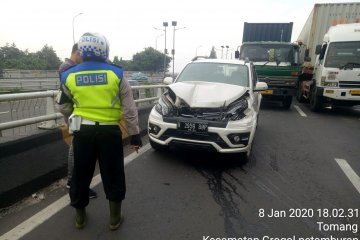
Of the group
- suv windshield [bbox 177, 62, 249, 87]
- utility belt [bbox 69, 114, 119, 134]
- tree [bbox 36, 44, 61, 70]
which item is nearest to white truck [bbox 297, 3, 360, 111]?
suv windshield [bbox 177, 62, 249, 87]

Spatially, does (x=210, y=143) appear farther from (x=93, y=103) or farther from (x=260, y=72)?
(x=260, y=72)

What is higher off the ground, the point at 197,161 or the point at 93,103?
the point at 93,103

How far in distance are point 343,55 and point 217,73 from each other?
6.35 meters

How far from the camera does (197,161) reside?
5.23 meters

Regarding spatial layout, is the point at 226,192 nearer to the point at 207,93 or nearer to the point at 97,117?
the point at 207,93

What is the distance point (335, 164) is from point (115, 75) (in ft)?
14.3

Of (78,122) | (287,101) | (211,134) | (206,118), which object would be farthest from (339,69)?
(78,122)

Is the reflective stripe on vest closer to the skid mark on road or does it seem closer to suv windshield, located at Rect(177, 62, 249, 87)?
the skid mark on road

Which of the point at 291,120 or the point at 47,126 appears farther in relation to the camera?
the point at 291,120

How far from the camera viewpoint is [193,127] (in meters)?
4.74

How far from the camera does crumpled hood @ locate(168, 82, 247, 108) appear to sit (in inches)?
196

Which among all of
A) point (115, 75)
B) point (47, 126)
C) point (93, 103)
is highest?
point (115, 75)

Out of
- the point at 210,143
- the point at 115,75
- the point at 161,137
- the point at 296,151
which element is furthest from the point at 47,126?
the point at 296,151

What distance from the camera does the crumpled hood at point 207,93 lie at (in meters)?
4.97
